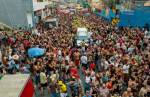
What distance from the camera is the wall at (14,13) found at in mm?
46094

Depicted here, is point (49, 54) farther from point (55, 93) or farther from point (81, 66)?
point (55, 93)

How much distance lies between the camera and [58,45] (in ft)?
88.2

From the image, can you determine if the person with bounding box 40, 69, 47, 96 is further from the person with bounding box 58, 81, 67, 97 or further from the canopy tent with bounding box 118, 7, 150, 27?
the canopy tent with bounding box 118, 7, 150, 27

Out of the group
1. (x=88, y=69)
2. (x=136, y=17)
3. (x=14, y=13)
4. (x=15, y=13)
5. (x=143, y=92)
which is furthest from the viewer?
(x=14, y=13)

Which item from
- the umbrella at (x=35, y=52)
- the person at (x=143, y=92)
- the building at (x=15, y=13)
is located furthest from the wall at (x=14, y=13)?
the person at (x=143, y=92)

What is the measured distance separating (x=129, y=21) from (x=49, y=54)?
21448 mm

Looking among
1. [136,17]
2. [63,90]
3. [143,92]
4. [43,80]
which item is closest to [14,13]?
[136,17]

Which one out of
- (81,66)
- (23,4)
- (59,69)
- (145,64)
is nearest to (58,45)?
(81,66)

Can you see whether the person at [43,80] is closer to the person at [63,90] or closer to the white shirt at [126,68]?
the person at [63,90]

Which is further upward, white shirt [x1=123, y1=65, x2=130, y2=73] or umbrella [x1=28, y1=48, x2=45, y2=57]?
umbrella [x1=28, y1=48, x2=45, y2=57]

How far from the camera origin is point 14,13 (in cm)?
4647

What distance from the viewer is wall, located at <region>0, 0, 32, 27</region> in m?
46.1

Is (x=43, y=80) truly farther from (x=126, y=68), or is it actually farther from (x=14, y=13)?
(x=14, y=13)

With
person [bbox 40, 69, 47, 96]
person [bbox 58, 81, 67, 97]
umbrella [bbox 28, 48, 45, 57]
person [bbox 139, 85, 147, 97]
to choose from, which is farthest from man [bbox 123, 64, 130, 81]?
umbrella [bbox 28, 48, 45, 57]
